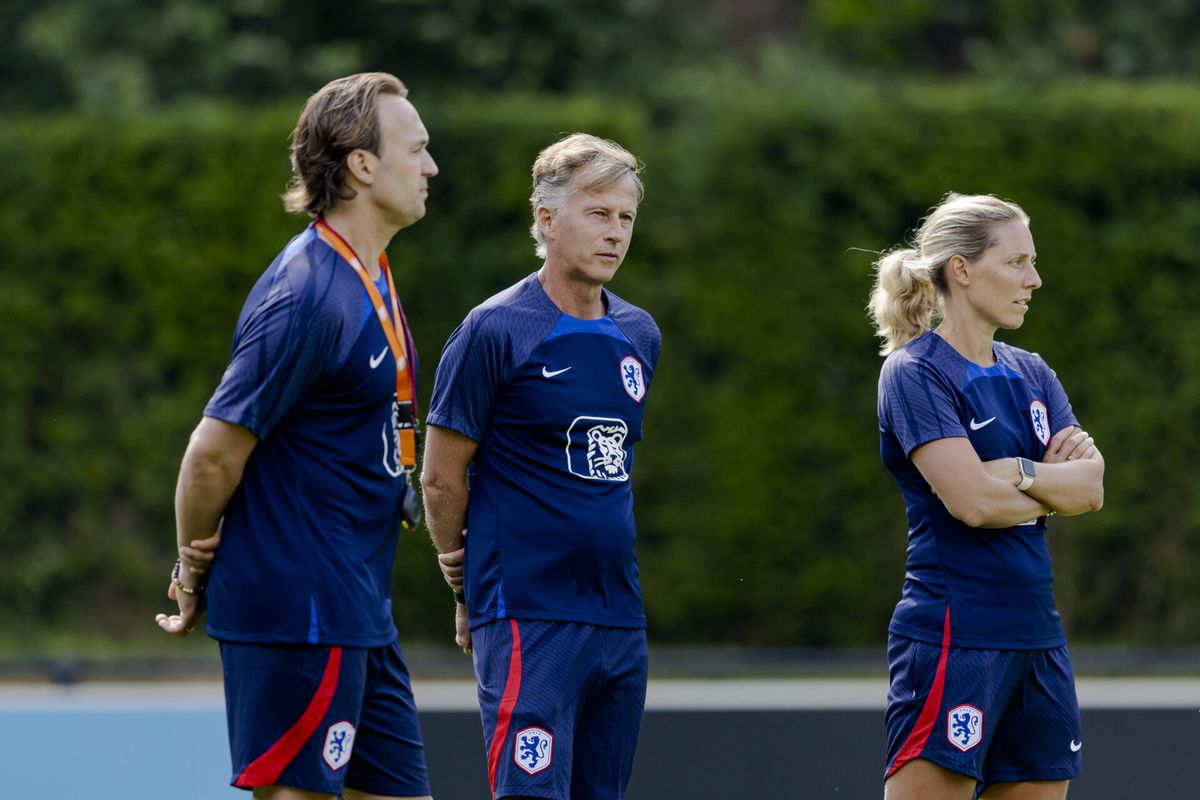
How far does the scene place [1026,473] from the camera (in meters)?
3.85

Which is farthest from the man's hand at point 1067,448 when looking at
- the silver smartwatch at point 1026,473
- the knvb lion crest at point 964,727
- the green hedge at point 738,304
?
the green hedge at point 738,304

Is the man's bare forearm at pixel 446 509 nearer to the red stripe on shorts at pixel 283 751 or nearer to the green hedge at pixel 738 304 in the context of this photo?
the red stripe on shorts at pixel 283 751

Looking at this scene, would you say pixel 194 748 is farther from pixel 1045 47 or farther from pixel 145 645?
pixel 1045 47

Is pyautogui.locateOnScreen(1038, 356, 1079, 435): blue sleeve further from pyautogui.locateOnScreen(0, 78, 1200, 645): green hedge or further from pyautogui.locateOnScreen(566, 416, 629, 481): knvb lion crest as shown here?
pyautogui.locateOnScreen(0, 78, 1200, 645): green hedge

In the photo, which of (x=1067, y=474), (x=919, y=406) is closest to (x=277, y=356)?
(x=919, y=406)

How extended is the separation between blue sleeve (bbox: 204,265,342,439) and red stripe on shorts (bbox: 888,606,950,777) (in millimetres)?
1621

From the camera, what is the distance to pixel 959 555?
388 cm

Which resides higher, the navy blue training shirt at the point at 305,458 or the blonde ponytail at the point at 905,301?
the blonde ponytail at the point at 905,301

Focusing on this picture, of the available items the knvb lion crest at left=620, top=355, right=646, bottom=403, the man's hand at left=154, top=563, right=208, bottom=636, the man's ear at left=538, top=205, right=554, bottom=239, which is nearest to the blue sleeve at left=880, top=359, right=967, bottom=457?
the knvb lion crest at left=620, top=355, right=646, bottom=403

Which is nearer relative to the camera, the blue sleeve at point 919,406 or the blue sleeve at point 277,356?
the blue sleeve at point 277,356

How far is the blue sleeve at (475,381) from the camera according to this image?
3.85 meters

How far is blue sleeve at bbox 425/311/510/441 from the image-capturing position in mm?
3854

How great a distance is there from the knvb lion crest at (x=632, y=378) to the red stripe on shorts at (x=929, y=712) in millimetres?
909

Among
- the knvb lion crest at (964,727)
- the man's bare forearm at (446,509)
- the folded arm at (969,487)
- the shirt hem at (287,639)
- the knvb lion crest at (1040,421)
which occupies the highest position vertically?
the knvb lion crest at (1040,421)
